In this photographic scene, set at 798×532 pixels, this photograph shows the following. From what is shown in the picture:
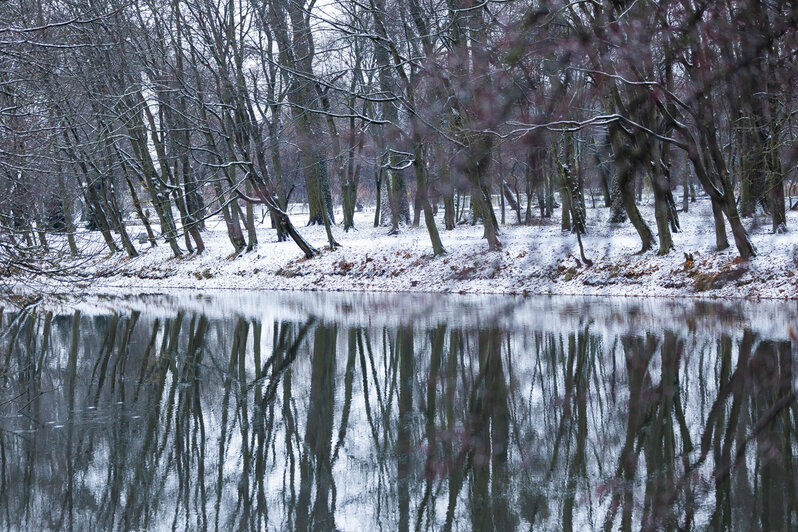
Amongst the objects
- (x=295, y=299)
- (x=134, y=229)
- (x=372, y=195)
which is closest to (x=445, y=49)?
(x=295, y=299)

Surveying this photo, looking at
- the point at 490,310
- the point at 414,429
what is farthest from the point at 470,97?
the point at 414,429

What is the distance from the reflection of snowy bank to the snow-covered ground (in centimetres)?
125

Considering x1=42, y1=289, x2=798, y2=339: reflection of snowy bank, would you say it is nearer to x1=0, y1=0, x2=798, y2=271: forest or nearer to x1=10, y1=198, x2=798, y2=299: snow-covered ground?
x1=10, y1=198, x2=798, y2=299: snow-covered ground

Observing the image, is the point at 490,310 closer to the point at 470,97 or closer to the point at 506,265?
the point at 506,265

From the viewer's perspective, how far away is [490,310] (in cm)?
2208

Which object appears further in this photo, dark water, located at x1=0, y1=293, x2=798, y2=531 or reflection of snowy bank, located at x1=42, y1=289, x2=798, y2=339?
reflection of snowy bank, located at x1=42, y1=289, x2=798, y2=339

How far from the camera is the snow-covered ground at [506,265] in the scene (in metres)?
23.5

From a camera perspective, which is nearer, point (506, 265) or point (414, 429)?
point (414, 429)

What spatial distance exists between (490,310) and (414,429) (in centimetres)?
1285

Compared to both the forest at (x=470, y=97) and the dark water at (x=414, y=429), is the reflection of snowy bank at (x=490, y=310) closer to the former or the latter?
the dark water at (x=414, y=429)

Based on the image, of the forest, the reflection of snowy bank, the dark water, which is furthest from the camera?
the forest

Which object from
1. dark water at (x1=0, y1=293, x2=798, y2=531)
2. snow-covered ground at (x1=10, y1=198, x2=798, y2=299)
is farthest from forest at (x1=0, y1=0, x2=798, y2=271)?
dark water at (x1=0, y1=293, x2=798, y2=531)

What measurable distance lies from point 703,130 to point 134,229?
43.2 metres

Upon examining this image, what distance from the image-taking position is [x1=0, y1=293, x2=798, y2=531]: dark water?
6773 millimetres
